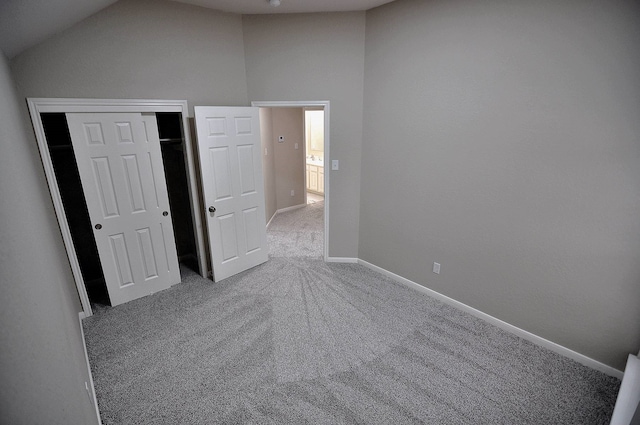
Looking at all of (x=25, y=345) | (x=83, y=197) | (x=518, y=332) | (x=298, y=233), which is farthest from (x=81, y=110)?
(x=518, y=332)

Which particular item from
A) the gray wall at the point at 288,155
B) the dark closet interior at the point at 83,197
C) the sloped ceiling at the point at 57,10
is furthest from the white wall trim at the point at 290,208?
the sloped ceiling at the point at 57,10

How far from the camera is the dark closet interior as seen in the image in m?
2.99

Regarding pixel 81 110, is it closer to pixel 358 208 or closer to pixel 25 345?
pixel 25 345

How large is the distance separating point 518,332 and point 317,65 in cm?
338

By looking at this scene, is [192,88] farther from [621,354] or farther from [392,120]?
[621,354]

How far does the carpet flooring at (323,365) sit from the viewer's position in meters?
1.93

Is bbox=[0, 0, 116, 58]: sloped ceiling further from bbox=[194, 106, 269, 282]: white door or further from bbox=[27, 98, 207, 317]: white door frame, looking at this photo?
bbox=[194, 106, 269, 282]: white door

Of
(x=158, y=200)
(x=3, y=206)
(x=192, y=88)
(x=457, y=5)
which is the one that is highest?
(x=457, y=5)

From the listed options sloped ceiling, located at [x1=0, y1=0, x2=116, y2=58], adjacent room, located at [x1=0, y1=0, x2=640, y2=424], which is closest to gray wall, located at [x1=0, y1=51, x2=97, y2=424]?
adjacent room, located at [x1=0, y1=0, x2=640, y2=424]

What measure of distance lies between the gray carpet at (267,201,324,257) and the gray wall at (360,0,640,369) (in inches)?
65.2

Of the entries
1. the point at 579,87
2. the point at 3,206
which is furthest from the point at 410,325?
the point at 3,206

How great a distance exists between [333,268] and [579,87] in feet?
9.59

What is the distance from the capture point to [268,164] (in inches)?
212

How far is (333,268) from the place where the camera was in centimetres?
385
